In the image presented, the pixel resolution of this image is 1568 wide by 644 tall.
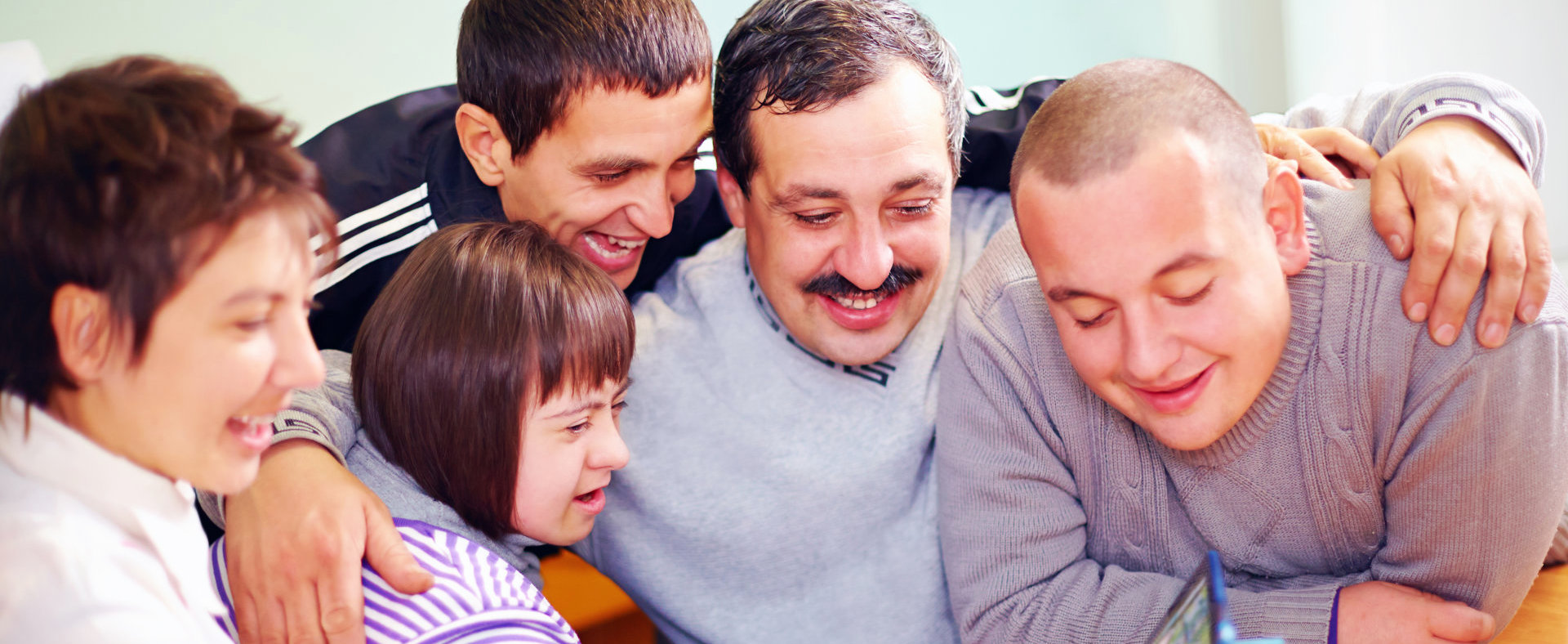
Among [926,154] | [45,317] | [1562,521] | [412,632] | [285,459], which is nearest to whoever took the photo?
[45,317]

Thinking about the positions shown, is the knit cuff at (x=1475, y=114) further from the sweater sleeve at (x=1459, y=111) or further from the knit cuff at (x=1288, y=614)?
the knit cuff at (x=1288, y=614)

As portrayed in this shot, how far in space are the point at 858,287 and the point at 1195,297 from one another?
1.55 feet

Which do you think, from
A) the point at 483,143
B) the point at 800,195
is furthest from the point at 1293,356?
the point at 483,143

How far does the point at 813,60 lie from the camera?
4.30ft

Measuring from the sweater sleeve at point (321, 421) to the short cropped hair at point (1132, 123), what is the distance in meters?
0.80

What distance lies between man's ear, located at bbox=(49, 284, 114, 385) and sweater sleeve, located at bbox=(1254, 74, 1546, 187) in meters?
1.27

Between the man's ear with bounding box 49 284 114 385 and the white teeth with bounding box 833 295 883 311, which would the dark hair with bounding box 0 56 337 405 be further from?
the white teeth with bounding box 833 295 883 311

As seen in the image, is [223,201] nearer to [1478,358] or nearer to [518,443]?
[518,443]

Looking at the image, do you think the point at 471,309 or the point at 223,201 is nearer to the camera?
Result: the point at 223,201

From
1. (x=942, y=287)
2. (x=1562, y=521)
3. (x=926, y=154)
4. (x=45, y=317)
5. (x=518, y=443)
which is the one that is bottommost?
(x=1562, y=521)

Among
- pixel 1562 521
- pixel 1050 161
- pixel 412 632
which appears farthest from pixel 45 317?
pixel 1562 521

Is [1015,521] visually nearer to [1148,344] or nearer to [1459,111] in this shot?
[1148,344]

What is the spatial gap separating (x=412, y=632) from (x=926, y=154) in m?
0.79

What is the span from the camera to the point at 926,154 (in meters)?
1.33
